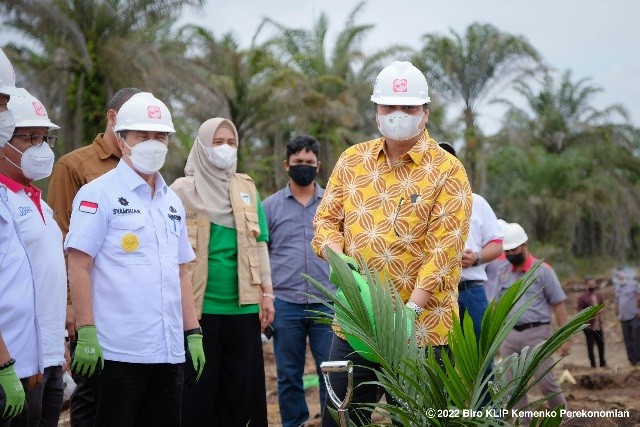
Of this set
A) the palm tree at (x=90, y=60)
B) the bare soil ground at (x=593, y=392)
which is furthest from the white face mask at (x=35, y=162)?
the palm tree at (x=90, y=60)

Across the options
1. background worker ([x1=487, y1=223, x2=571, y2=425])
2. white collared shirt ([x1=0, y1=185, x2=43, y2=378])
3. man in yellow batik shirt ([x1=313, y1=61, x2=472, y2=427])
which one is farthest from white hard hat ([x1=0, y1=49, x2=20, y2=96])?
background worker ([x1=487, y1=223, x2=571, y2=425])

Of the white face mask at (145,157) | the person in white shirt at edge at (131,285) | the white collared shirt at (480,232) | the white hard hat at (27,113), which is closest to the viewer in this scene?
the person in white shirt at edge at (131,285)

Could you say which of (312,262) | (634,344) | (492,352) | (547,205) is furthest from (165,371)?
(547,205)

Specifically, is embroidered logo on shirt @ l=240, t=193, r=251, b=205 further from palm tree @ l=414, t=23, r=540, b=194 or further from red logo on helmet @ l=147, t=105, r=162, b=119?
palm tree @ l=414, t=23, r=540, b=194

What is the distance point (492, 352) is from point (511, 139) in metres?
32.2

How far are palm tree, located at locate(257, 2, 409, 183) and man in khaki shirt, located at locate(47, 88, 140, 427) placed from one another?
69.0 feet

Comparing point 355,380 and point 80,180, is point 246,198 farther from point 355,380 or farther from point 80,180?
point 355,380

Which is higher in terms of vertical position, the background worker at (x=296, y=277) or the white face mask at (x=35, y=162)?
the white face mask at (x=35, y=162)

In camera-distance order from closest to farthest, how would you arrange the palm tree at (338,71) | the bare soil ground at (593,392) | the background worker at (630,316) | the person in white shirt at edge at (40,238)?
the person in white shirt at edge at (40,238) → the bare soil ground at (593,392) → the background worker at (630,316) → the palm tree at (338,71)

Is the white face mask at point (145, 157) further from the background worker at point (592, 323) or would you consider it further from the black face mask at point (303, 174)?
the background worker at point (592, 323)

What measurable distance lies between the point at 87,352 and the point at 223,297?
5.70 ft

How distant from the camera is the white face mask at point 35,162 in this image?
4445mm

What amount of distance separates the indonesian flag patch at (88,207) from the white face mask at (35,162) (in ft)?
0.81

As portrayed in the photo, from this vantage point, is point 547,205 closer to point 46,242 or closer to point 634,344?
point 634,344
